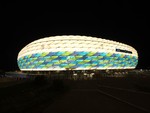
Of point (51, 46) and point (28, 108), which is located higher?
point (51, 46)

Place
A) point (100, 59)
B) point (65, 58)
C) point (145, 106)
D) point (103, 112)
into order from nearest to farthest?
point (103, 112) < point (145, 106) < point (65, 58) < point (100, 59)

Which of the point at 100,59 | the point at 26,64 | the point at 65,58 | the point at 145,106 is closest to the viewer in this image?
the point at 145,106

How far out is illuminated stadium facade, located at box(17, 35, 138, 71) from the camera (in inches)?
1953

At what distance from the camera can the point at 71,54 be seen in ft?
162

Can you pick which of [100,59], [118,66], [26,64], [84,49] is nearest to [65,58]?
[84,49]

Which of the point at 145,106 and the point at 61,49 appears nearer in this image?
the point at 145,106

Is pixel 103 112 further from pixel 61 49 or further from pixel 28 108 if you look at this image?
pixel 61 49

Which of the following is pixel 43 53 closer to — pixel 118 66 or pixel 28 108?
pixel 118 66

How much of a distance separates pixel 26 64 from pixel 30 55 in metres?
5.17

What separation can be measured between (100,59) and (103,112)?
45.8 metres

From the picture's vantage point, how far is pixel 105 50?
54.1 meters

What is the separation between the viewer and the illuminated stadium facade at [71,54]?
49.6 m

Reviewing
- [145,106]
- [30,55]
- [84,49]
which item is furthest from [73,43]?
[145,106]

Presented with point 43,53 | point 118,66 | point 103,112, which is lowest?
point 103,112
